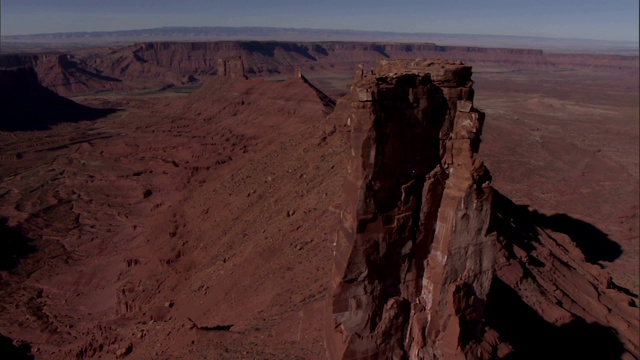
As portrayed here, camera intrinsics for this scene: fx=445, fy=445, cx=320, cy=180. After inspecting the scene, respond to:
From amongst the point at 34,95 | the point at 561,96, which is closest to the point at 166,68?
the point at 34,95

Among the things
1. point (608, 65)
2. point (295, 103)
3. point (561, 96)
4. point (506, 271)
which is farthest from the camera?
point (608, 65)

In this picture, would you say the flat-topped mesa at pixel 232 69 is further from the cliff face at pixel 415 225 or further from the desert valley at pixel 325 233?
the cliff face at pixel 415 225

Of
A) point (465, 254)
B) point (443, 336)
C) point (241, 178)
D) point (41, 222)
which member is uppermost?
point (465, 254)

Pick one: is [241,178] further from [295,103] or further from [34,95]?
[34,95]

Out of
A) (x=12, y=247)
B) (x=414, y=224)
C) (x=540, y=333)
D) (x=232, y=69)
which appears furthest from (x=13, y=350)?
(x=232, y=69)

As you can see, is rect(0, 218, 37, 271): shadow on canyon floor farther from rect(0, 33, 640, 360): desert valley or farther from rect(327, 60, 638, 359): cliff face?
rect(327, 60, 638, 359): cliff face

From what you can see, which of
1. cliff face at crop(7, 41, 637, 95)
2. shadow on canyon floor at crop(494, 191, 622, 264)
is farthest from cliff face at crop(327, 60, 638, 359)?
cliff face at crop(7, 41, 637, 95)
